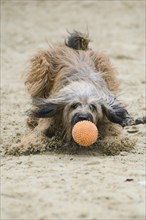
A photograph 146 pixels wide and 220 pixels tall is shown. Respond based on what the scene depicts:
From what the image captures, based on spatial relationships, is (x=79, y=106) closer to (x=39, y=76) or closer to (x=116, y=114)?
(x=116, y=114)

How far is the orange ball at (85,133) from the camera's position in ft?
18.8

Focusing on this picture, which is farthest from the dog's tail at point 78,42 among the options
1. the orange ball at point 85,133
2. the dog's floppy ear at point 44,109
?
the orange ball at point 85,133

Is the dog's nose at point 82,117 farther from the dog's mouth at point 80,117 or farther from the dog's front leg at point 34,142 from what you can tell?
the dog's front leg at point 34,142

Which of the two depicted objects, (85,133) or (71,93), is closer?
(85,133)

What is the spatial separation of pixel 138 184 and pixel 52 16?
8.76m

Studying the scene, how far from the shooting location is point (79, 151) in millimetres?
6105

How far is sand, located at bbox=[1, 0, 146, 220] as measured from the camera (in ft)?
14.5

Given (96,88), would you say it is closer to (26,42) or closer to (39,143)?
(39,143)

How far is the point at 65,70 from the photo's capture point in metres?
6.65

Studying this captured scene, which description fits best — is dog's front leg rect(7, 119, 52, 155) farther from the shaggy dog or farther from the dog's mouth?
the dog's mouth

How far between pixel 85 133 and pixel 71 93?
501 mm

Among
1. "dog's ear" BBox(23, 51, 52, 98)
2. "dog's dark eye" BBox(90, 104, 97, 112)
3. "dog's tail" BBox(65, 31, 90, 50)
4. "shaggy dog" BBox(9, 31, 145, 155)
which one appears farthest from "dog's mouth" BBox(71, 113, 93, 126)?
"dog's tail" BBox(65, 31, 90, 50)

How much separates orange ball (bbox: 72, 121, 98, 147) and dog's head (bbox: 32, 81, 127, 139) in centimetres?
12

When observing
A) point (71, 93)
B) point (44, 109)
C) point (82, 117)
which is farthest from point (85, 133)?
point (44, 109)
